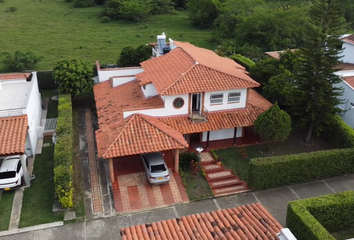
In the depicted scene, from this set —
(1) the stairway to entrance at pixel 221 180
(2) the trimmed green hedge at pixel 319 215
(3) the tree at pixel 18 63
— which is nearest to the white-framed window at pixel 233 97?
(1) the stairway to entrance at pixel 221 180

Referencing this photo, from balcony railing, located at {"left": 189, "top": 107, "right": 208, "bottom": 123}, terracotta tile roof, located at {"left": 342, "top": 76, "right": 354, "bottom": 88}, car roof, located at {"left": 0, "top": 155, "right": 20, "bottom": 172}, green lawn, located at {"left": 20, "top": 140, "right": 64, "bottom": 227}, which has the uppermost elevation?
terracotta tile roof, located at {"left": 342, "top": 76, "right": 354, "bottom": 88}

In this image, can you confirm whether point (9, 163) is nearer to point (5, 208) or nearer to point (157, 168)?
point (5, 208)

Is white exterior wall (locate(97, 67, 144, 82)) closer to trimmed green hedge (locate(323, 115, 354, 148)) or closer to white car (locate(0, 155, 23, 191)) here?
white car (locate(0, 155, 23, 191))

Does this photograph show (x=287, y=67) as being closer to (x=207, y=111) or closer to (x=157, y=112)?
(x=207, y=111)

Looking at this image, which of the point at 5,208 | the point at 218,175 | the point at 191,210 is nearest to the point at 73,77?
the point at 5,208

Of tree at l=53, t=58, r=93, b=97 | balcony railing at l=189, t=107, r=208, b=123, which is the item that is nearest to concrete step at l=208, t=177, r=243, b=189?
balcony railing at l=189, t=107, r=208, b=123

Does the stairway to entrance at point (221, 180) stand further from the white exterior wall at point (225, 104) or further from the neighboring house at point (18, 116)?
the neighboring house at point (18, 116)
